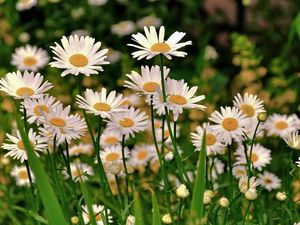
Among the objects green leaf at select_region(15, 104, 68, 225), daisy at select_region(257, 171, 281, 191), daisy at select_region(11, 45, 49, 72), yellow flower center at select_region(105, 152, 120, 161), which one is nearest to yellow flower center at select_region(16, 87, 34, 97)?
green leaf at select_region(15, 104, 68, 225)

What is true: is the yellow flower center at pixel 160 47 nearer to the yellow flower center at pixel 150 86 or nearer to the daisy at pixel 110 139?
the yellow flower center at pixel 150 86

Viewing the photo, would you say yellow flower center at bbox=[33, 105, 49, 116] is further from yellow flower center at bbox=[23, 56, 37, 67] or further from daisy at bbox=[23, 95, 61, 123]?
yellow flower center at bbox=[23, 56, 37, 67]

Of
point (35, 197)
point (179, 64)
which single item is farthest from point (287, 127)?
point (179, 64)

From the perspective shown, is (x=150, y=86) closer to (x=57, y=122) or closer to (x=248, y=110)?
(x=57, y=122)

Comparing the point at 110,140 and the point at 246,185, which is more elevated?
the point at 110,140

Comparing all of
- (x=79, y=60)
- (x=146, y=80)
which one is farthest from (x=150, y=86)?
(x=79, y=60)

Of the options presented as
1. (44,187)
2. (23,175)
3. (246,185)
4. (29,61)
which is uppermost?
(29,61)
